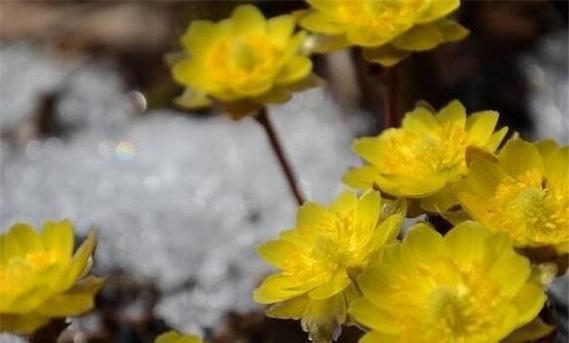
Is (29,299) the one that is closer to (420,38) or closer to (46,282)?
(46,282)

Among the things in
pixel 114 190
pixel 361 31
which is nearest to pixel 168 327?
pixel 114 190

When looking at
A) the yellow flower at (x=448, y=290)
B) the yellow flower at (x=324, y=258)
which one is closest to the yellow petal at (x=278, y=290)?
the yellow flower at (x=324, y=258)

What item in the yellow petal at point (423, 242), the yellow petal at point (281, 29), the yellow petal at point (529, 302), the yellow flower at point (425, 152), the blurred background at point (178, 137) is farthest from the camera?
the blurred background at point (178, 137)

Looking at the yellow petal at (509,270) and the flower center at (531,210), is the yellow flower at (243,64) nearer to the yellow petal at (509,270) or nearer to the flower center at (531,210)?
the flower center at (531,210)

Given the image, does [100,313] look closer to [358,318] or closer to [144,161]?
[144,161]

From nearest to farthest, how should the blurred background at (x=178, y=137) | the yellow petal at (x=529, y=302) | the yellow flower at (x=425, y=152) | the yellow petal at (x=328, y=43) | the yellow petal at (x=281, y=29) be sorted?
the yellow petal at (x=529, y=302)
the yellow flower at (x=425, y=152)
the yellow petal at (x=328, y=43)
the yellow petal at (x=281, y=29)
the blurred background at (x=178, y=137)

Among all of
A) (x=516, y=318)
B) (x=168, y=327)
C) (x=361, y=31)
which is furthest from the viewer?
(x=168, y=327)

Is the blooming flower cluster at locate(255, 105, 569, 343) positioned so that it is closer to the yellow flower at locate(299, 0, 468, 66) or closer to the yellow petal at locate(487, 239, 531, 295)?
the yellow petal at locate(487, 239, 531, 295)
